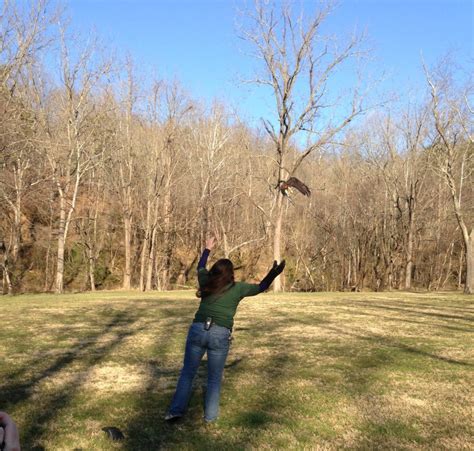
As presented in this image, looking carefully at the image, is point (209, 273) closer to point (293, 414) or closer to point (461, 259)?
point (293, 414)

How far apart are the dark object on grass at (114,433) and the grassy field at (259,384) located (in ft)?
0.21

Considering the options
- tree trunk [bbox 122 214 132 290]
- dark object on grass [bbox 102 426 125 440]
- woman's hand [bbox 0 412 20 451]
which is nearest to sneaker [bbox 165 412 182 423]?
dark object on grass [bbox 102 426 125 440]

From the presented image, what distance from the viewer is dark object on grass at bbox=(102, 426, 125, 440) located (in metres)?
4.82

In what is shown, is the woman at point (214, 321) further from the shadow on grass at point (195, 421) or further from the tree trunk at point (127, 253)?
the tree trunk at point (127, 253)

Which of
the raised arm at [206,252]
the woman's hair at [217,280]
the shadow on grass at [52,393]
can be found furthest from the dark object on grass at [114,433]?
the raised arm at [206,252]

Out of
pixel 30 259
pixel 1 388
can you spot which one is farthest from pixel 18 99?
pixel 1 388

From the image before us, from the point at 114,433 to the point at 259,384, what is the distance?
243cm

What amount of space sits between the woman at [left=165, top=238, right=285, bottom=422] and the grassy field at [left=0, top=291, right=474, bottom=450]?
46 cm

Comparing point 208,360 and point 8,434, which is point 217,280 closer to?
point 208,360

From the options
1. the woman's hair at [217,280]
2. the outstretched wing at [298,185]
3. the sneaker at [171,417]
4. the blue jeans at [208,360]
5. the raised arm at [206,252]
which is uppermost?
the outstretched wing at [298,185]

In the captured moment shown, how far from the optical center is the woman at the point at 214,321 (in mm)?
5008

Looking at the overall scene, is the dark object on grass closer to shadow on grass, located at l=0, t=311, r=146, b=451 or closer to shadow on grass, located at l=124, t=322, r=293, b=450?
shadow on grass, located at l=124, t=322, r=293, b=450

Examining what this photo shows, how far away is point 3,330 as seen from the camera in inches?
434

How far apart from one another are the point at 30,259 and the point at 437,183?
31.6 m
